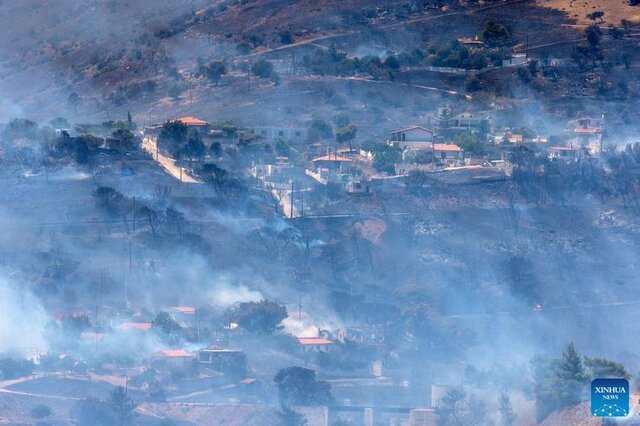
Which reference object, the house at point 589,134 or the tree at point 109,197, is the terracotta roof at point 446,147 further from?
the tree at point 109,197

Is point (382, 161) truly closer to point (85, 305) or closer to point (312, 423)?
point (85, 305)

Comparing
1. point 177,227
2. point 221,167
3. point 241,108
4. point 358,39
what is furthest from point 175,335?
point 358,39

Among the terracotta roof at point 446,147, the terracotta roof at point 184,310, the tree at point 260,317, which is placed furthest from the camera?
the terracotta roof at point 446,147

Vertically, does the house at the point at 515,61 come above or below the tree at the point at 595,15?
below

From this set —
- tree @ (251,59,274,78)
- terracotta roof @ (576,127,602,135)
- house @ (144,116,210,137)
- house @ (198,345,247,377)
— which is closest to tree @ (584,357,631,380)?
house @ (198,345,247,377)

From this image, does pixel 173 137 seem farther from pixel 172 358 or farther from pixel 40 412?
pixel 40 412

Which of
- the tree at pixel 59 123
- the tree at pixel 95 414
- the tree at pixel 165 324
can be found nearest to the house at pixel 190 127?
the tree at pixel 59 123

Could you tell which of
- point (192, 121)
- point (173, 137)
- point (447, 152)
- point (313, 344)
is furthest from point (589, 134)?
point (313, 344)

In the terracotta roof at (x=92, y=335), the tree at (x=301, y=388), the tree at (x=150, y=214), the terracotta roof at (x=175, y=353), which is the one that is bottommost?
the tree at (x=301, y=388)
